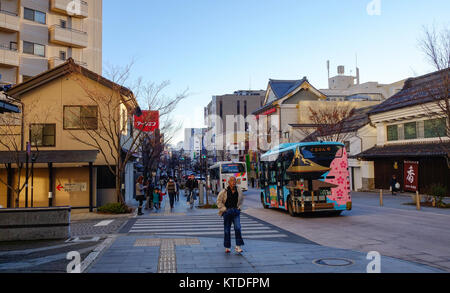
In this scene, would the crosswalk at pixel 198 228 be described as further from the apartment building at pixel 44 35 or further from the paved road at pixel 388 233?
the apartment building at pixel 44 35

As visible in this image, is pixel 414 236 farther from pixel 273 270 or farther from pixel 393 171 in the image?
pixel 393 171

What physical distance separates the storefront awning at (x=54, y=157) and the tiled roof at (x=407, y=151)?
20899 mm

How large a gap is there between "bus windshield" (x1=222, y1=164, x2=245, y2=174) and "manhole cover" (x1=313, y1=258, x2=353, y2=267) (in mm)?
31420

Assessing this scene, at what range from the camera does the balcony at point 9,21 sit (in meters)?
37.9

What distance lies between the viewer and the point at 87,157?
22.9 m

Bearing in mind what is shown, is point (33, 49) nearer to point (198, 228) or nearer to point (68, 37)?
point (68, 37)

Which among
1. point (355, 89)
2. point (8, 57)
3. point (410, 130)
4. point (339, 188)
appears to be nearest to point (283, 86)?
point (355, 89)

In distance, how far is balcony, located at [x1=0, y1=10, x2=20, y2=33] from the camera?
124ft

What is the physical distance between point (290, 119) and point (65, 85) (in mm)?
43767

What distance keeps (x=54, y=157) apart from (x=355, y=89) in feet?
238

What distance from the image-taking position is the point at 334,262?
844 cm

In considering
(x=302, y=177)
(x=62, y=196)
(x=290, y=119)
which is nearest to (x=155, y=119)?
(x=62, y=196)

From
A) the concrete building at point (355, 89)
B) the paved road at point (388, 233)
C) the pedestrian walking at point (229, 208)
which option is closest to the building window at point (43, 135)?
the paved road at point (388, 233)

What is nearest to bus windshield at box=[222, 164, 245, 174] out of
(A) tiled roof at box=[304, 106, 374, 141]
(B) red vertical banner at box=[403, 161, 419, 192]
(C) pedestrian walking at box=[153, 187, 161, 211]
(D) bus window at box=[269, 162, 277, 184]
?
(A) tiled roof at box=[304, 106, 374, 141]
